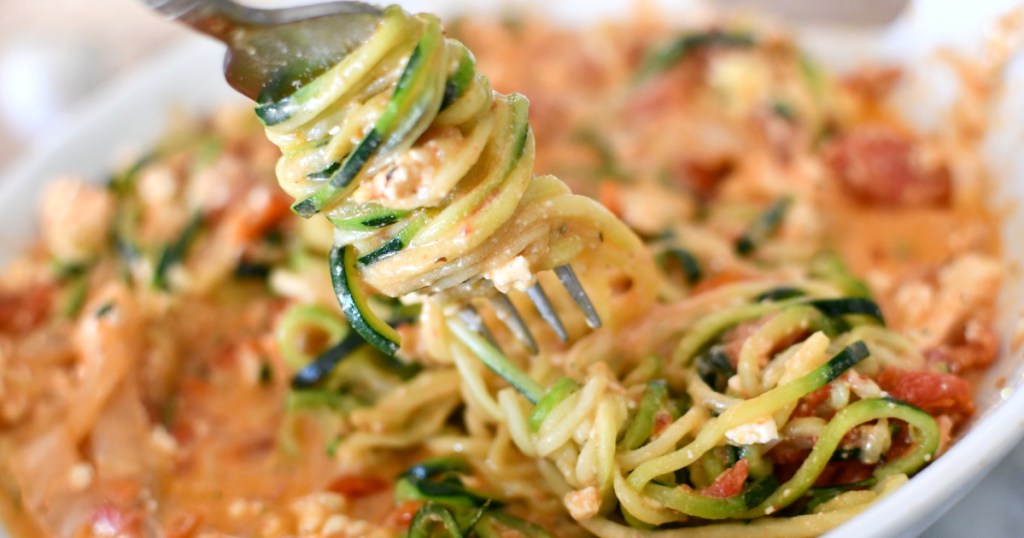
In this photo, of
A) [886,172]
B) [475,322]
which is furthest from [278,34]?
[886,172]

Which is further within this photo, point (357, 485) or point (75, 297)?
point (75, 297)

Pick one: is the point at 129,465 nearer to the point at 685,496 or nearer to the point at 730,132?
the point at 685,496

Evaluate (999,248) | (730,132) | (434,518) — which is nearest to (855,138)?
(730,132)

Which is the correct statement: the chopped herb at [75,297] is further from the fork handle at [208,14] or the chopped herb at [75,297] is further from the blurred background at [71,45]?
the fork handle at [208,14]

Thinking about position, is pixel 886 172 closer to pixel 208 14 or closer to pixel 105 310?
pixel 208 14

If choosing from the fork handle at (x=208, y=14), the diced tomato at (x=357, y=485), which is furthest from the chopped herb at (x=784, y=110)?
the fork handle at (x=208, y=14)

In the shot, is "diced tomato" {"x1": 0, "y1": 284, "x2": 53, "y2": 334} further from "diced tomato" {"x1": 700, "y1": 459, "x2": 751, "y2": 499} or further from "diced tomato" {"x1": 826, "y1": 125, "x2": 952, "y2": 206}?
"diced tomato" {"x1": 826, "y1": 125, "x2": 952, "y2": 206}
